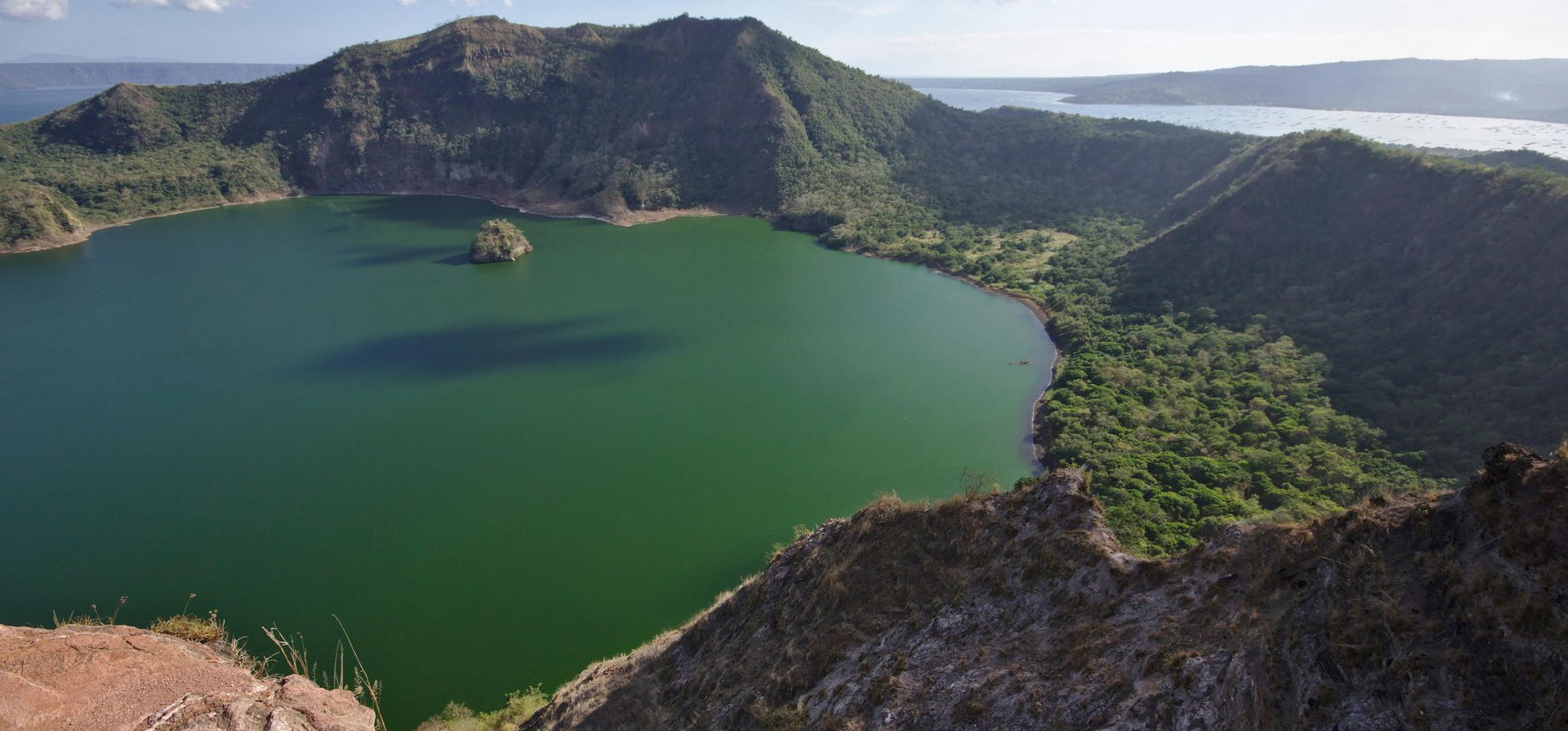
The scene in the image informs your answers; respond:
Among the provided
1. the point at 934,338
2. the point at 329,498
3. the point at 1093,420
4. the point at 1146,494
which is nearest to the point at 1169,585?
the point at 1146,494

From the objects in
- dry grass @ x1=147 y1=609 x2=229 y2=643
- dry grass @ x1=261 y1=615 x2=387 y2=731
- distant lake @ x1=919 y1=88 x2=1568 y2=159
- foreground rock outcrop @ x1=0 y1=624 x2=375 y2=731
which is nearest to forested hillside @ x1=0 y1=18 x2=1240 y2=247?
distant lake @ x1=919 y1=88 x2=1568 y2=159

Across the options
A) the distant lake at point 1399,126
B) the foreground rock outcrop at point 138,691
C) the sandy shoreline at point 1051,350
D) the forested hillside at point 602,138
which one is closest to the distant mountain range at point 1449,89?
the distant lake at point 1399,126

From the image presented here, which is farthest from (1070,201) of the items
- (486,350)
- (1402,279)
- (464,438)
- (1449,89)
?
(1449,89)

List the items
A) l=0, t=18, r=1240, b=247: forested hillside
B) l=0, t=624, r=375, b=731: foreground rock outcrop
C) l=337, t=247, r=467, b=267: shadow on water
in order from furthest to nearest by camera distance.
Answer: l=0, t=18, r=1240, b=247: forested hillside
l=337, t=247, r=467, b=267: shadow on water
l=0, t=624, r=375, b=731: foreground rock outcrop

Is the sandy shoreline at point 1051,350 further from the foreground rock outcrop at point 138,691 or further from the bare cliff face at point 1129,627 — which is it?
the foreground rock outcrop at point 138,691

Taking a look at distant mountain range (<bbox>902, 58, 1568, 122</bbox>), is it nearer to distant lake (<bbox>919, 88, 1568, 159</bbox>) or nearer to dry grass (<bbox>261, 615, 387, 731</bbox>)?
distant lake (<bbox>919, 88, 1568, 159</bbox>)

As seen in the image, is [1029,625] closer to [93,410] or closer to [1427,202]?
[93,410]

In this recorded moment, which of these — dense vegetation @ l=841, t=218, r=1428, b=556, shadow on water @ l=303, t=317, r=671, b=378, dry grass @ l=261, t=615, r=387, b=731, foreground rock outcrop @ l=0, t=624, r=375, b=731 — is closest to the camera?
foreground rock outcrop @ l=0, t=624, r=375, b=731
